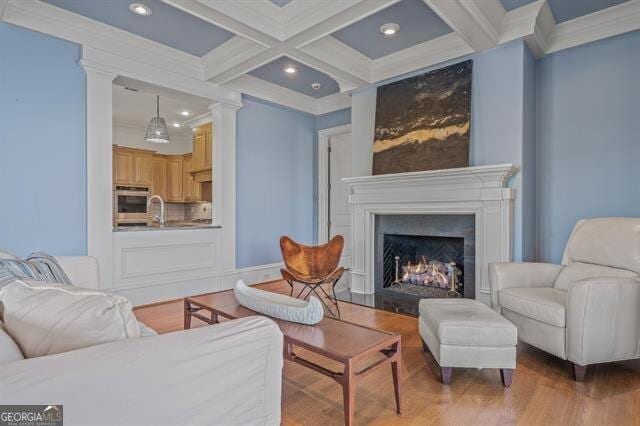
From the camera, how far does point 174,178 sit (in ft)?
23.8

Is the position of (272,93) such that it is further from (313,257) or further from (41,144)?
(41,144)

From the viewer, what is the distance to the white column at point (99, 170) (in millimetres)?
3340

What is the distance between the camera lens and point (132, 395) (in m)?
0.78

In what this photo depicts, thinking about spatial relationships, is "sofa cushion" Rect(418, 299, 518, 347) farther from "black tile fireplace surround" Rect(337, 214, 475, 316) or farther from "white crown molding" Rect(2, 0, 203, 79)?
"white crown molding" Rect(2, 0, 203, 79)

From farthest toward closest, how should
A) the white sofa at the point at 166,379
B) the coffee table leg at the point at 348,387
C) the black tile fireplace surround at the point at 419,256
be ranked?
1. the black tile fireplace surround at the point at 419,256
2. the coffee table leg at the point at 348,387
3. the white sofa at the point at 166,379

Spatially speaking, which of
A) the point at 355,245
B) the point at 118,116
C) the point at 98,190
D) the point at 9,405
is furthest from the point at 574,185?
the point at 118,116

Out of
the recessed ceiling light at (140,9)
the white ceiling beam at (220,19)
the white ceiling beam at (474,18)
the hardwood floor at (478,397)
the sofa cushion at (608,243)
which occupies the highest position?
the recessed ceiling light at (140,9)

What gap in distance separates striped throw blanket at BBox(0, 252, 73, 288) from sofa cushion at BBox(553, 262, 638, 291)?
10.7ft

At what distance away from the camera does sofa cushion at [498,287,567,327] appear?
2178mm

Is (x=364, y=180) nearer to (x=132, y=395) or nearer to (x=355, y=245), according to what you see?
(x=355, y=245)

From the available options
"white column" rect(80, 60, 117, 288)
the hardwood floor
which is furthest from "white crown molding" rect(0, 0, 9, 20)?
the hardwood floor

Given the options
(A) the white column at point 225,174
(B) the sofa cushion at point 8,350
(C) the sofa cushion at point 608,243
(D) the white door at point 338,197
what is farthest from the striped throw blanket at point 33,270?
(D) the white door at point 338,197

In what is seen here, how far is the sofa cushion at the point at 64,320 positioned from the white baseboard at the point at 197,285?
290 centimetres

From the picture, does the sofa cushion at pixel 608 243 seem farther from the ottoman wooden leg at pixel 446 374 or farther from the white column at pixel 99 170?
the white column at pixel 99 170
